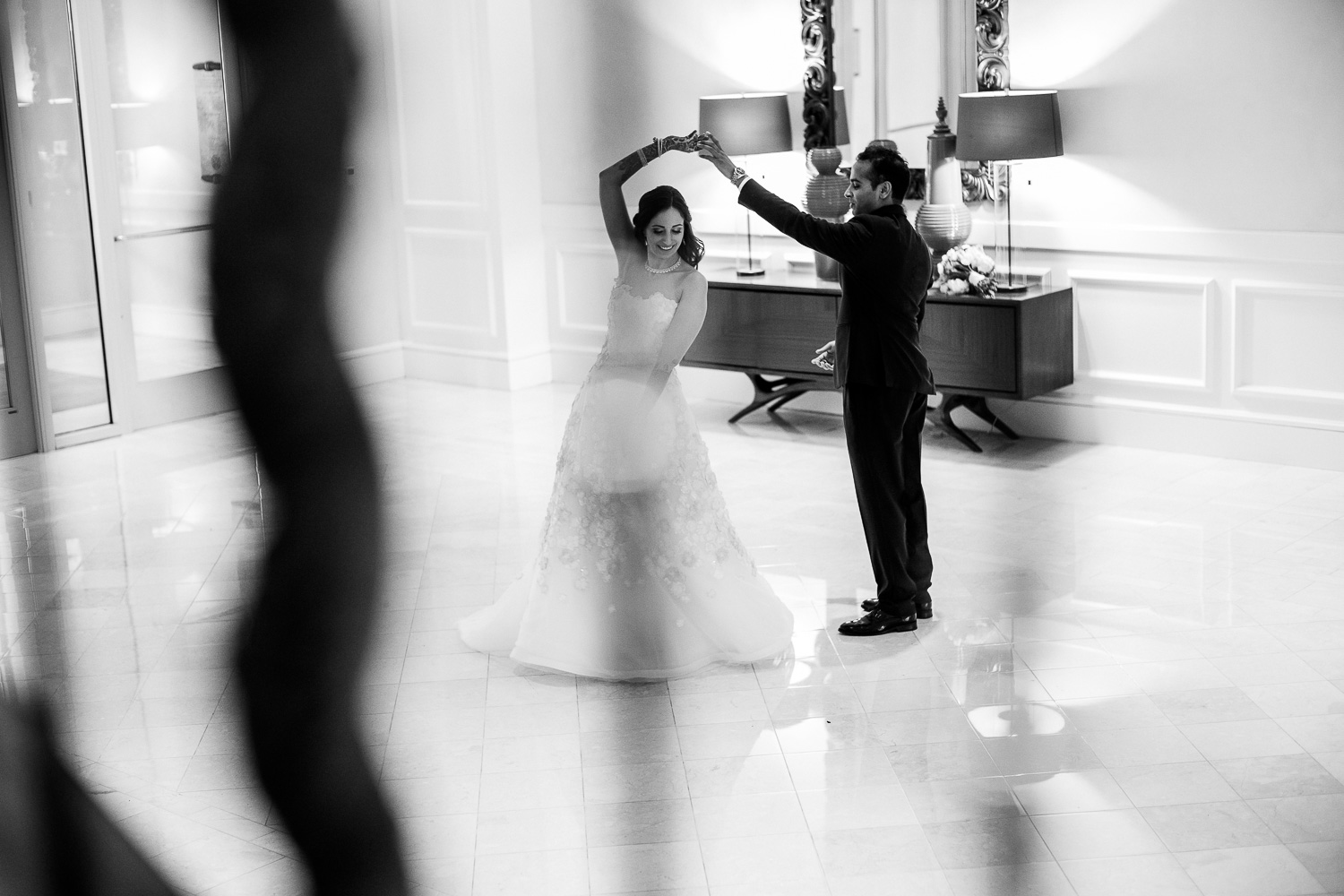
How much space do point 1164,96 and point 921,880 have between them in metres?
1.95

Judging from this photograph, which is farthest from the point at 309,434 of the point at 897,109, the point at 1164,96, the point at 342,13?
the point at 897,109

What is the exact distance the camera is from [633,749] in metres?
0.40

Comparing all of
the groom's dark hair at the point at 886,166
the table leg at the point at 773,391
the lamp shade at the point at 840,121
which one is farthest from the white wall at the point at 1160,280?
the groom's dark hair at the point at 886,166

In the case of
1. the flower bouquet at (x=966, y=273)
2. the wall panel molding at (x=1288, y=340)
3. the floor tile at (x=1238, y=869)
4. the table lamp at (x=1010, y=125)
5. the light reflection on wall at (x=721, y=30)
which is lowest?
the floor tile at (x=1238, y=869)

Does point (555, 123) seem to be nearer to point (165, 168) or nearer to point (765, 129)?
point (165, 168)

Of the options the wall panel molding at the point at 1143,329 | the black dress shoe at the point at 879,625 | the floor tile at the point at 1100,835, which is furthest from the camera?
the wall panel molding at the point at 1143,329

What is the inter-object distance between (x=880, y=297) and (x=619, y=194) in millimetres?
3429

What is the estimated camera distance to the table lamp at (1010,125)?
5.60m

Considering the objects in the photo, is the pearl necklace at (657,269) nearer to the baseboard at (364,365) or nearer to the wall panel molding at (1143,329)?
the baseboard at (364,365)

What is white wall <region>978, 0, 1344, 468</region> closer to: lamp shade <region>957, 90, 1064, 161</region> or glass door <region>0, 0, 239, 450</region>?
lamp shade <region>957, 90, 1064, 161</region>

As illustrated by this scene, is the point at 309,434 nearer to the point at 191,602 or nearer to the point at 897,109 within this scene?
the point at 191,602

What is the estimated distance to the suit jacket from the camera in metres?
3.66

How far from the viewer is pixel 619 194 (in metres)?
0.33

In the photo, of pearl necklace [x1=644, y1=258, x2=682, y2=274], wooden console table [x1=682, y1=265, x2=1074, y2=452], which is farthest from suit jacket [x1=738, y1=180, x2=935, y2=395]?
wooden console table [x1=682, y1=265, x2=1074, y2=452]
